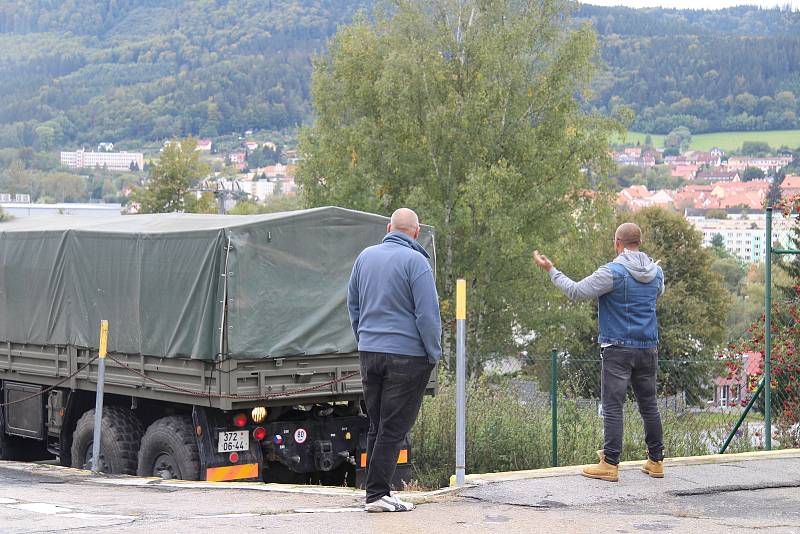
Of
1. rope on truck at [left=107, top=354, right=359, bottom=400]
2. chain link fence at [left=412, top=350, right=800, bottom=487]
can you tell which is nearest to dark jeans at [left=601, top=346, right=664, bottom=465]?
chain link fence at [left=412, top=350, right=800, bottom=487]

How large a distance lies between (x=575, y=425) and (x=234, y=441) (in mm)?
3849

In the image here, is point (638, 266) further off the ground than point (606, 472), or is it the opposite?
point (638, 266)

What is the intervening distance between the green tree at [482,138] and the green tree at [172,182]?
22038 millimetres

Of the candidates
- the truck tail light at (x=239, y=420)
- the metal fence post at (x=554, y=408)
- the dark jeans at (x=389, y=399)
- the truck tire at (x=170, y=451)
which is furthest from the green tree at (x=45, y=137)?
the dark jeans at (x=389, y=399)

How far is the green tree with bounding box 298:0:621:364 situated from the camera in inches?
1389

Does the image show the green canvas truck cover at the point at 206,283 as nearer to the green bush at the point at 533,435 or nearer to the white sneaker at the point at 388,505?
the green bush at the point at 533,435

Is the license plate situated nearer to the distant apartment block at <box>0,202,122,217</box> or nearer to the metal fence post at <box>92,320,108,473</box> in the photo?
the metal fence post at <box>92,320,108,473</box>

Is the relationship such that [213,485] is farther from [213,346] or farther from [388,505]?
[388,505]

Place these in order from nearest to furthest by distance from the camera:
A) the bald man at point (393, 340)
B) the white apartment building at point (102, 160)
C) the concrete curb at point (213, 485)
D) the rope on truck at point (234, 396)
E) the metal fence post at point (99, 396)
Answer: the bald man at point (393, 340) < the concrete curb at point (213, 485) < the rope on truck at point (234, 396) < the metal fence post at point (99, 396) < the white apartment building at point (102, 160)

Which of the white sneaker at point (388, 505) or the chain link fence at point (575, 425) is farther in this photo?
the chain link fence at point (575, 425)

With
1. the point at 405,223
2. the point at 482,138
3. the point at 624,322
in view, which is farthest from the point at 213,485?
the point at 482,138

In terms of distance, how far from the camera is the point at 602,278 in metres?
8.38

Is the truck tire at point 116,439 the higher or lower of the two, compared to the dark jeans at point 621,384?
lower

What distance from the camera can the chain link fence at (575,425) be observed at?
12.5 metres
